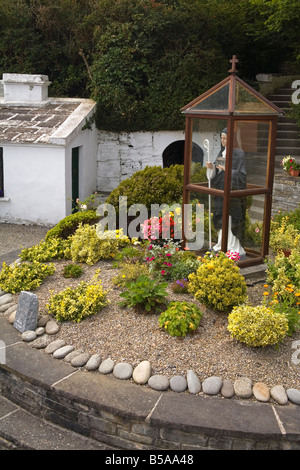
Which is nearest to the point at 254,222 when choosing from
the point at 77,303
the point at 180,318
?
the point at 180,318

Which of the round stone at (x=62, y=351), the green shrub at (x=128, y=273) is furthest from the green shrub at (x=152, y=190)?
the round stone at (x=62, y=351)

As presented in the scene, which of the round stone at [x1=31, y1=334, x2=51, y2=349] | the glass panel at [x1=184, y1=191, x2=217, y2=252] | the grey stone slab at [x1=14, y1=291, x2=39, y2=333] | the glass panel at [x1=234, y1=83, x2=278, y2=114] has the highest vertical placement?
the glass panel at [x1=234, y1=83, x2=278, y2=114]

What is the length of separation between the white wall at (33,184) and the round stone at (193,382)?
22.5 feet

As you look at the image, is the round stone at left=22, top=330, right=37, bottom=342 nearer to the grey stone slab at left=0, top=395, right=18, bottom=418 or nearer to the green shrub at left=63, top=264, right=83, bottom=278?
the grey stone slab at left=0, top=395, right=18, bottom=418

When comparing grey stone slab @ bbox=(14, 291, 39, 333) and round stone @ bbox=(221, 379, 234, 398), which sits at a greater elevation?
grey stone slab @ bbox=(14, 291, 39, 333)

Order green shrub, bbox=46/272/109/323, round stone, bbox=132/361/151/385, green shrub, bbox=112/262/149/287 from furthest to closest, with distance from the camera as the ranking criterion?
green shrub, bbox=112/262/149/287 < green shrub, bbox=46/272/109/323 < round stone, bbox=132/361/151/385

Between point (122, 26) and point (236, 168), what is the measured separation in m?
7.89

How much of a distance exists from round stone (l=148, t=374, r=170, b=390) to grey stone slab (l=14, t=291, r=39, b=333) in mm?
1697

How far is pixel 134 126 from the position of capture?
13.1 meters

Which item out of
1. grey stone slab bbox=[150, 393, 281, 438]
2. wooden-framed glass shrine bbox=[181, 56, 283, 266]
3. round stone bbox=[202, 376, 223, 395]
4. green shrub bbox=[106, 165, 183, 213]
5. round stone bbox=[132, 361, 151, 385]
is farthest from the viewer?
green shrub bbox=[106, 165, 183, 213]

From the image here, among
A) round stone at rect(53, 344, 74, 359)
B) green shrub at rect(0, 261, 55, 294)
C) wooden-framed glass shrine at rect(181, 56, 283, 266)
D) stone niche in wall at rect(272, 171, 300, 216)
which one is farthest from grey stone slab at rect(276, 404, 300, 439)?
stone niche in wall at rect(272, 171, 300, 216)

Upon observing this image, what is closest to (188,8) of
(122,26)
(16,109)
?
(122,26)

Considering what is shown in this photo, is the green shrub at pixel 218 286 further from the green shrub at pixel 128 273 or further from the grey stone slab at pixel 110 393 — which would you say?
the grey stone slab at pixel 110 393

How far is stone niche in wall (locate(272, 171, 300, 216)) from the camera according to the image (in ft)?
36.0
